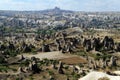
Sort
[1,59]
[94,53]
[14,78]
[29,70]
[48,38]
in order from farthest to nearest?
[48,38], [94,53], [1,59], [29,70], [14,78]

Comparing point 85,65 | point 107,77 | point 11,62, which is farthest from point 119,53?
point 107,77

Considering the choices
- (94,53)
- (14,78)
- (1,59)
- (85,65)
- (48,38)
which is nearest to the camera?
(14,78)

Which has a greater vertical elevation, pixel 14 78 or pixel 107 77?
pixel 107 77

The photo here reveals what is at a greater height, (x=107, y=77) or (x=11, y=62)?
(x=107, y=77)

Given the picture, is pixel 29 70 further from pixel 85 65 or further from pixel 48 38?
pixel 48 38

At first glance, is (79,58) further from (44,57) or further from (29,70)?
(29,70)

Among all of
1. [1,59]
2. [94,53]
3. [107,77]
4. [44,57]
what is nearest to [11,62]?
[1,59]

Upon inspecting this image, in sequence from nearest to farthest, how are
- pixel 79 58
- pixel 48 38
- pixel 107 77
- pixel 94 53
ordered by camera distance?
1. pixel 107 77
2. pixel 79 58
3. pixel 94 53
4. pixel 48 38

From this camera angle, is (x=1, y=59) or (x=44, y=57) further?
(x=44, y=57)

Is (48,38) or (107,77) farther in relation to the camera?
(48,38)
